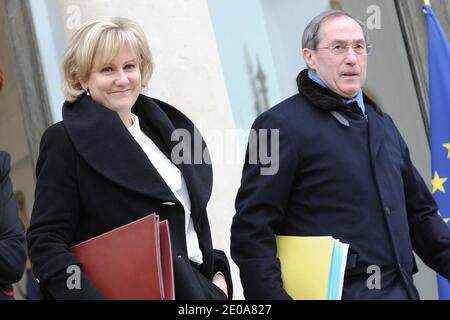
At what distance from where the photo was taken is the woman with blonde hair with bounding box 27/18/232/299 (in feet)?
11.2

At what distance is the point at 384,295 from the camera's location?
12.1 feet

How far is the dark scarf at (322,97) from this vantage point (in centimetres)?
391

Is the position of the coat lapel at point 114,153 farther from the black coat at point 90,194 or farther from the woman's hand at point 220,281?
the woman's hand at point 220,281

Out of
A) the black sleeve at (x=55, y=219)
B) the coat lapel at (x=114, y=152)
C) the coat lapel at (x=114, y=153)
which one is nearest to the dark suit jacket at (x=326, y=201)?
the coat lapel at (x=114, y=153)

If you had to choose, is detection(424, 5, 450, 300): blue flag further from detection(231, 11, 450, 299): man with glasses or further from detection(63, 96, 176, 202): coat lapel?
detection(63, 96, 176, 202): coat lapel

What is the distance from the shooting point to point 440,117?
19.9 ft

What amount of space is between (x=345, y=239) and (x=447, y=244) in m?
0.59

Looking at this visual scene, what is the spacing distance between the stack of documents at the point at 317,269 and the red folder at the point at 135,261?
1.84 feet

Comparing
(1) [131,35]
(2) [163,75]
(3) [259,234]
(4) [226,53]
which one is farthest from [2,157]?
(4) [226,53]

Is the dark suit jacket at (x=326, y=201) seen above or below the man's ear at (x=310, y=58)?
below

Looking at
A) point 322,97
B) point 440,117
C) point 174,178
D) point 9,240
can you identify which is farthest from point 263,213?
point 440,117

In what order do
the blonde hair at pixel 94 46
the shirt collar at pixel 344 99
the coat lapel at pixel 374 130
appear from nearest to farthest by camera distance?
1. the blonde hair at pixel 94 46
2. the coat lapel at pixel 374 130
3. the shirt collar at pixel 344 99

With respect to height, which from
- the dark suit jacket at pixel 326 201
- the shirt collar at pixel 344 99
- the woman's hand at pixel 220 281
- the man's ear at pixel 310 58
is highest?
the man's ear at pixel 310 58

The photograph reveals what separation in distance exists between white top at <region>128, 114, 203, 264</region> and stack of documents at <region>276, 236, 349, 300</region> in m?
0.34
